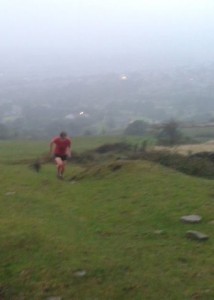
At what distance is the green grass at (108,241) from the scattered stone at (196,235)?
118 mm

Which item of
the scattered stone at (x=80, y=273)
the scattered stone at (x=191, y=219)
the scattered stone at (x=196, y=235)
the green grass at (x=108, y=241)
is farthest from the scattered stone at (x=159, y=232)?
the scattered stone at (x=80, y=273)

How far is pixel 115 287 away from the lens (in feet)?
22.1

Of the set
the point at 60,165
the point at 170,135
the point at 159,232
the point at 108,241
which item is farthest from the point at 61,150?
the point at 170,135

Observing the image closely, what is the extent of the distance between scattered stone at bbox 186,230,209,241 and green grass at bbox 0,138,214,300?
0.39ft

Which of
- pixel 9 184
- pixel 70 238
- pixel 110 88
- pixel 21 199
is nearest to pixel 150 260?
pixel 70 238

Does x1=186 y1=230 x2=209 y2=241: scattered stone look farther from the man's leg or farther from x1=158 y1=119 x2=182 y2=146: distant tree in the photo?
x1=158 y1=119 x2=182 y2=146: distant tree

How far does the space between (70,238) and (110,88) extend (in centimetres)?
9676

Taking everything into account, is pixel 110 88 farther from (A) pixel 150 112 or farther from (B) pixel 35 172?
(B) pixel 35 172

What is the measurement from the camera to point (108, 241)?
864 centimetres

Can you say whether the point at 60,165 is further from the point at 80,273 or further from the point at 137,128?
the point at 137,128

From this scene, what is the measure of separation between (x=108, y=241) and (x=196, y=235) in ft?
4.46

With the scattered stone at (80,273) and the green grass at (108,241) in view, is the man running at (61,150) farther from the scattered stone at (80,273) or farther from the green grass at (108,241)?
the scattered stone at (80,273)

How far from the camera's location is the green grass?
679cm

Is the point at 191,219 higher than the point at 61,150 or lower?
lower
